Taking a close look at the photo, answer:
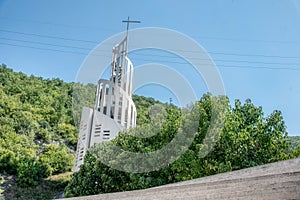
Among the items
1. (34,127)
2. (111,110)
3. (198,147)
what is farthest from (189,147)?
(34,127)

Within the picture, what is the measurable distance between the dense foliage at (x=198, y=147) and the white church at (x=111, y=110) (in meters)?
2.62

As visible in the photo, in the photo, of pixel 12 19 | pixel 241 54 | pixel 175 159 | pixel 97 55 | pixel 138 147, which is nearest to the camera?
pixel 175 159

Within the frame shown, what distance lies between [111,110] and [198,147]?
20.0 feet

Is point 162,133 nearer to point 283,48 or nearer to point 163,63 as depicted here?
Result: point 163,63

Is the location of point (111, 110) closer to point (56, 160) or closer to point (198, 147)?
point (56, 160)

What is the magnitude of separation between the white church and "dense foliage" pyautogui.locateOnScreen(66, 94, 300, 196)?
8.60 feet

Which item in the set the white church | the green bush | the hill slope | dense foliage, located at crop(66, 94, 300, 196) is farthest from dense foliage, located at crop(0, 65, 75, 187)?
the hill slope

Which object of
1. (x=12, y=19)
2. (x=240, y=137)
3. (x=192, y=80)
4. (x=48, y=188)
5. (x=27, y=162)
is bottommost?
(x=48, y=188)

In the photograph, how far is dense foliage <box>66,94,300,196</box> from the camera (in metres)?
9.83

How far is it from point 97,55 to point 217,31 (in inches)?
Answer: 179

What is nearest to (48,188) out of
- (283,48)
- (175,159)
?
(175,159)

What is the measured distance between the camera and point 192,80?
9961 mm

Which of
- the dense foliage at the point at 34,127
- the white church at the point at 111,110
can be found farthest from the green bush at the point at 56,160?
the white church at the point at 111,110

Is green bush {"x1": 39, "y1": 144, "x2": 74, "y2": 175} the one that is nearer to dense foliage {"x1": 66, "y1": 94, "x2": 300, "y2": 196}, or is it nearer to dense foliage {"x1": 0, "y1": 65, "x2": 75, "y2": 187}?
dense foliage {"x1": 0, "y1": 65, "x2": 75, "y2": 187}
